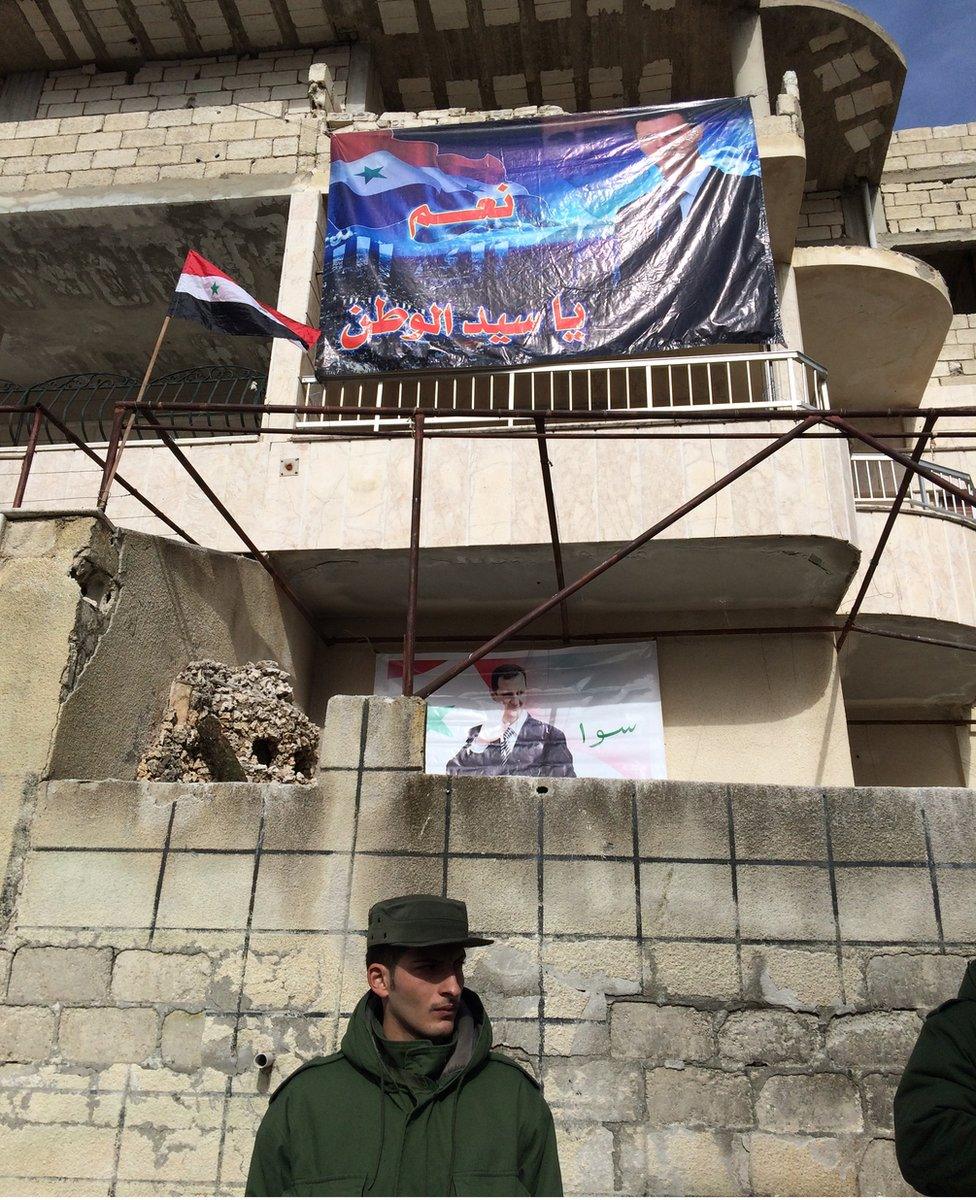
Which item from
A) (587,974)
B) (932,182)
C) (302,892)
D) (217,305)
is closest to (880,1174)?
(587,974)

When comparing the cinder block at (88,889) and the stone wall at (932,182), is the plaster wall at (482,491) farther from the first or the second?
the stone wall at (932,182)

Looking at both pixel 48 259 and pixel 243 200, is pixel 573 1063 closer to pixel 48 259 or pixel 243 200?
pixel 243 200

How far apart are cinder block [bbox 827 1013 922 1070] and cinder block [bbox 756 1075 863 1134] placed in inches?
3.4

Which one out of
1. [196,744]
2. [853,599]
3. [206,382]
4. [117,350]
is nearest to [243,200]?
[206,382]

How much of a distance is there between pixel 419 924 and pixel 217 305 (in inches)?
212

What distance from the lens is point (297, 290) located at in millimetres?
8094

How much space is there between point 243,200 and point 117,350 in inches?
127

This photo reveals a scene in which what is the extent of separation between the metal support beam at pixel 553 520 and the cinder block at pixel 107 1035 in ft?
11.2

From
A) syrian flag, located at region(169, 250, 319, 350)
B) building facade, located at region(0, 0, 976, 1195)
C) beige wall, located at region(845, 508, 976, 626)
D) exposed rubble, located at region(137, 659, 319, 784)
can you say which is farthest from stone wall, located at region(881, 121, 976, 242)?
exposed rubble, located at region(137, 659, 319, 784)

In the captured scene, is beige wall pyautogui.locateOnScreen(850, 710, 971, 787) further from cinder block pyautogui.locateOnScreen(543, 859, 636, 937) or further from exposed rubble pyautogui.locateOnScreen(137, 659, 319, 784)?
cinder block pyautogui.locateOnScreen(543, 859, 636, 937)

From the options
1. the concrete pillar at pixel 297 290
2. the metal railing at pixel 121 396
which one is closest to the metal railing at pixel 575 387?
the concrete pillar at pixel 297 290

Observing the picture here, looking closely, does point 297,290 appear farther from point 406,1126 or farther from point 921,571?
point 406,1126

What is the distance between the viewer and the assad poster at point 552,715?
7.37 meters

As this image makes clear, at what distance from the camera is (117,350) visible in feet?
36.1
